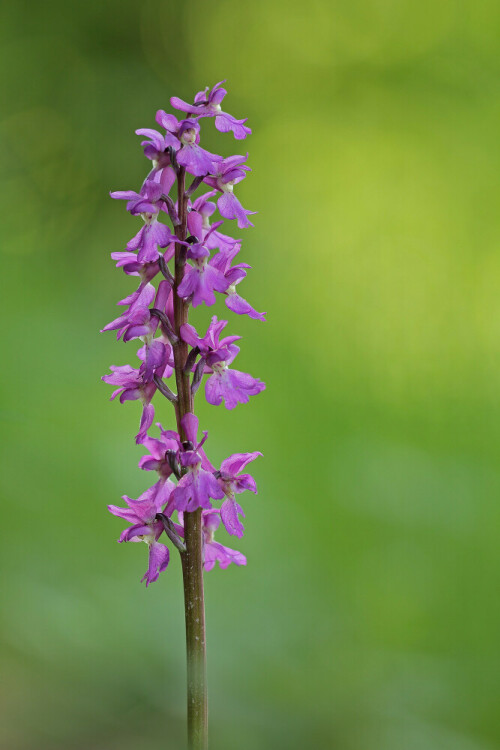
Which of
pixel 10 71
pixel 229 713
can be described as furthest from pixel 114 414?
pixel 10 71

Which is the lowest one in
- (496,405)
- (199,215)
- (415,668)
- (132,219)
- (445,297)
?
(415,668)

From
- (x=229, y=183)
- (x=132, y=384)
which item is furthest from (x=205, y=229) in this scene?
(x=132, y=384)

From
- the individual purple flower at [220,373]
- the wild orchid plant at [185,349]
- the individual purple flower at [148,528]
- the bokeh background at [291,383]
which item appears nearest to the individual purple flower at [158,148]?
the wild orchid plant at [185,349]

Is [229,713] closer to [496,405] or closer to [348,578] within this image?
[348,578]

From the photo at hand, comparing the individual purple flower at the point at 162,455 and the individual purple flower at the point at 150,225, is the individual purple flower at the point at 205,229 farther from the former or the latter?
the individual purple flower at the point at 162,455

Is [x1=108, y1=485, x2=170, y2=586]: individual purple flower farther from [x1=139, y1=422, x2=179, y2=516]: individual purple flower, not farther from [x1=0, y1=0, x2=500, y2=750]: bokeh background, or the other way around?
[x1=0, y1=0, x2=500, y2=750]: bokeh background

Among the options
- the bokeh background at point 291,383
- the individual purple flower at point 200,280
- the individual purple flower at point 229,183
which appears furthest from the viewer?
the bokeh background at point 291,383
